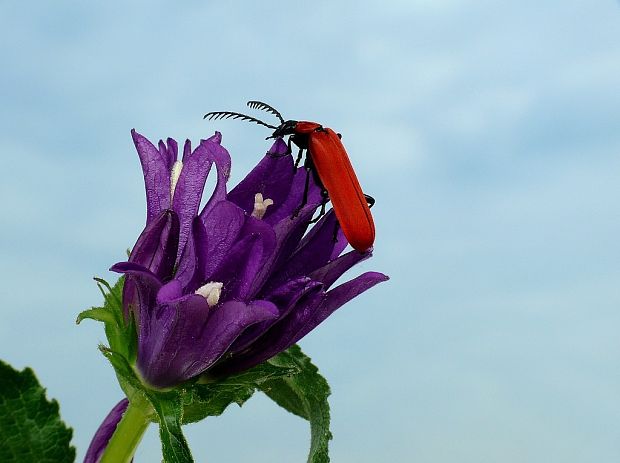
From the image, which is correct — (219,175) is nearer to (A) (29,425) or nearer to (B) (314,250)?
(B) (314,250)

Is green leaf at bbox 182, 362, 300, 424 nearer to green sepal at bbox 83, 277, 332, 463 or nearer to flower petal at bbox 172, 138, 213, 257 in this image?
green sepal at bbox 83, 277, 332, 463

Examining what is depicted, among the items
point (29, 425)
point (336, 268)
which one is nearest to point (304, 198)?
point (336, 268)

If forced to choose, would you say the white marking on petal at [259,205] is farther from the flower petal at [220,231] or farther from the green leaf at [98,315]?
the green leaf at [98,315]

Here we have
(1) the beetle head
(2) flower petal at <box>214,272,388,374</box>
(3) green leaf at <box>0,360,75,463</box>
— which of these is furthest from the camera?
(1) the beetle head

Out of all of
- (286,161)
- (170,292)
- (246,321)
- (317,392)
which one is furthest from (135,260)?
(317,392)

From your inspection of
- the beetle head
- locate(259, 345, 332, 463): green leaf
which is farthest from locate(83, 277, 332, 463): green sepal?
the beetle head
